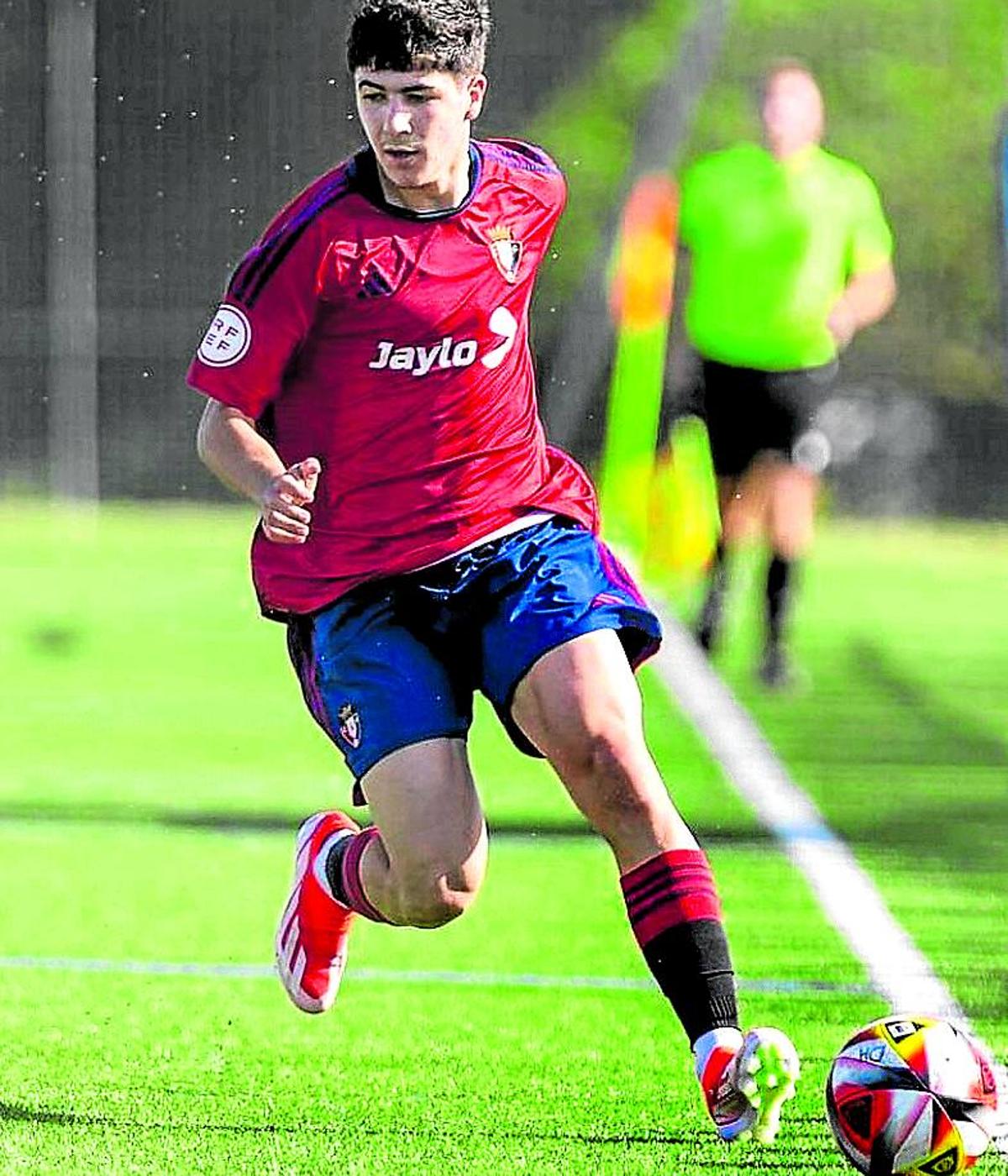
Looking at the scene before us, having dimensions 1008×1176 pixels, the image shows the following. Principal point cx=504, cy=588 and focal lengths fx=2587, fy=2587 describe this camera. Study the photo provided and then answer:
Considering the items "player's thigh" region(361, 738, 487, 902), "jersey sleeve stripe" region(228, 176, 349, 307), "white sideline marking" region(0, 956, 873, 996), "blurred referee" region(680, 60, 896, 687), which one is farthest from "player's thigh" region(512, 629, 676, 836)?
"blurred referee" region(680, 60, 896, 687)

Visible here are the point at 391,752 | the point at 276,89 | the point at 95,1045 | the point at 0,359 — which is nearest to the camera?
the point at 391,752

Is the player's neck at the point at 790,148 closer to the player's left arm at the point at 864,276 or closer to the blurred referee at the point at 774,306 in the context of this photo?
the blurred referee at the point at 774,306

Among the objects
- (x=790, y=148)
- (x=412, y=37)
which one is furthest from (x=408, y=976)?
(x=790, y=148)

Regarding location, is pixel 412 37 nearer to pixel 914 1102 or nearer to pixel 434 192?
pixel 434 192

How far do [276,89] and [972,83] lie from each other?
19.5ft

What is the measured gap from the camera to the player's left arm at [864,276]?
10445mm

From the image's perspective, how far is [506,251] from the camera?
4340 mm

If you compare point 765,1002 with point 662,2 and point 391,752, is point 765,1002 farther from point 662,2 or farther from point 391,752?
point 662,2

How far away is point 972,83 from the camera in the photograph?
56.8ft

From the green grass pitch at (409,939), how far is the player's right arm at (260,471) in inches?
36.6

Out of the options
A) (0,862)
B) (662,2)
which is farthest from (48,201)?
(0,862)

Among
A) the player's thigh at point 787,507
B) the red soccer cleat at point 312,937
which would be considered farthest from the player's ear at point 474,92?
the player's thigh at point 787,507

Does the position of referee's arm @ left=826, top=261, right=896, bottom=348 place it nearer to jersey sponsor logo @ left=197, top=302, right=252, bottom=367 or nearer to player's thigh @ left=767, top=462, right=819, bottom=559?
player's thigh @ left=767, top=462, right=819, bottom=559

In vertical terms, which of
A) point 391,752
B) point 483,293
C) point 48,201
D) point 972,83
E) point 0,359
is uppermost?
point 483,293
